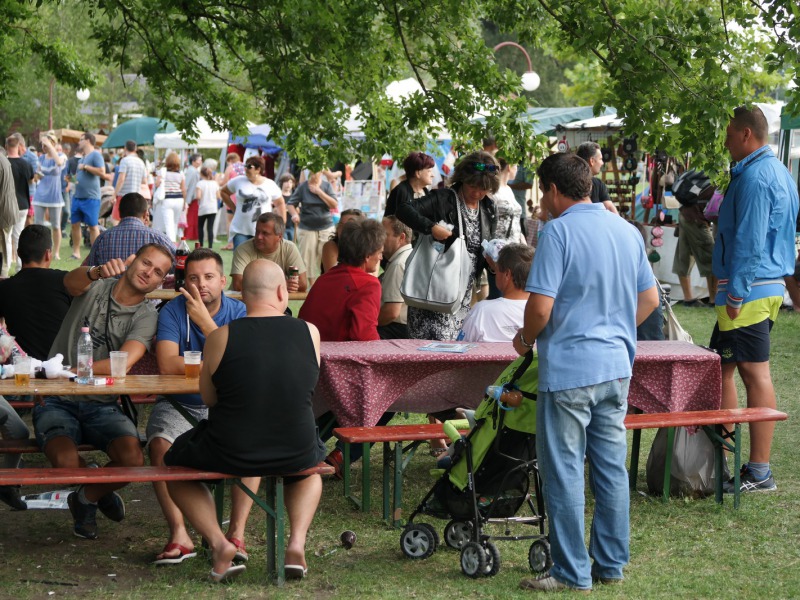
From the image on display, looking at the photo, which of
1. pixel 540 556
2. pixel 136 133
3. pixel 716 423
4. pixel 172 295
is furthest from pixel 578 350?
pixel 136 133

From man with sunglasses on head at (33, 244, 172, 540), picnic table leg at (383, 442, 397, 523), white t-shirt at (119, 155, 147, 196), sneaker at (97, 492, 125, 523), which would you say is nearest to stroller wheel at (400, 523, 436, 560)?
picnic table leg at (383, 442, 397, 523)

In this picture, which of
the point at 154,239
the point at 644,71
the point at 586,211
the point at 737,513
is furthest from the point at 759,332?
the point at 154,239

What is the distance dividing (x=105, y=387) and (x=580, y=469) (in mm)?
2067

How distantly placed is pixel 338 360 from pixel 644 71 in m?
2.54

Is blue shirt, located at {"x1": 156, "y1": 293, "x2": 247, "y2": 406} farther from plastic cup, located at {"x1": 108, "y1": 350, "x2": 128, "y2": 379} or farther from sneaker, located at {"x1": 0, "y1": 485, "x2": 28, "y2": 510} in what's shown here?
sneaker, located at {"x1": 0, "y1": 485, "x2": 28, "y2": 510}

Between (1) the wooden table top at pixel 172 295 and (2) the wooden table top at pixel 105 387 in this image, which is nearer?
(2) the wooden table top at pixel 105 387

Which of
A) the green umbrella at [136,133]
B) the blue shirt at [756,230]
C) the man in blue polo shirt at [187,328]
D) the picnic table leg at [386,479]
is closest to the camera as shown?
the man in blue polo shirt at [187,328]

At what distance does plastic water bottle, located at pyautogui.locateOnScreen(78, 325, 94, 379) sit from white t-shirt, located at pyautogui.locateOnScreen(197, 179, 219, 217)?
16.5 meters

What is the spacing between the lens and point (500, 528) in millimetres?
5715

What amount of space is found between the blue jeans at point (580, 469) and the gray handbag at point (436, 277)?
98.3 inches

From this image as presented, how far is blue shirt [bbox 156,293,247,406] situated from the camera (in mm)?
5523

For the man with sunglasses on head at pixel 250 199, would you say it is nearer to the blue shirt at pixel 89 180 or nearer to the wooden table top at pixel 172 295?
the blue shirt at pixel 89 180

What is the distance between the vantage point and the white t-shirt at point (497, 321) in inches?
249

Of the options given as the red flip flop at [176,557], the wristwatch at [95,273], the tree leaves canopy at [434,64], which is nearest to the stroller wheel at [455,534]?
the red flip flop at [176,557]
